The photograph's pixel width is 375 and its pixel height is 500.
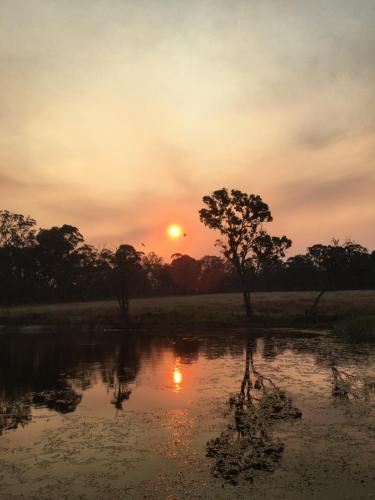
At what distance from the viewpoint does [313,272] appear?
136 meters

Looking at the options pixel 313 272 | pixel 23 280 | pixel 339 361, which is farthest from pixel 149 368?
pixel 313 272

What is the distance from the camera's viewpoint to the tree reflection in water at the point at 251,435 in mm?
12914

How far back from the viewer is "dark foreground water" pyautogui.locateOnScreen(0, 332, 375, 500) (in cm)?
1205

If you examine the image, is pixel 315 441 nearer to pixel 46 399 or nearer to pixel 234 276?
pixel 46 399

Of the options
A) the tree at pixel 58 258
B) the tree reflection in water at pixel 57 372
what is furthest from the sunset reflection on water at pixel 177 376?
the tree at pixel 58 258

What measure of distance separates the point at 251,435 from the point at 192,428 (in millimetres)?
2382

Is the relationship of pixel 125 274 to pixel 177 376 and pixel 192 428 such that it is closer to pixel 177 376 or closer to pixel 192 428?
pixel 177 376

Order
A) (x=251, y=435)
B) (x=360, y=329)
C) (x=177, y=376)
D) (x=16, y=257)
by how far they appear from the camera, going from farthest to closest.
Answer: (x=16, y=257)
(x=360, y=329)
(x=177, y=376)
(x=251, y=435)

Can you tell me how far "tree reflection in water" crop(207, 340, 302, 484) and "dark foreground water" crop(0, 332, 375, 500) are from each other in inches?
1.9

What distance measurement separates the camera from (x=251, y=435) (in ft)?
51.2

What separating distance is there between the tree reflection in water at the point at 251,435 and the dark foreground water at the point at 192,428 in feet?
0.16

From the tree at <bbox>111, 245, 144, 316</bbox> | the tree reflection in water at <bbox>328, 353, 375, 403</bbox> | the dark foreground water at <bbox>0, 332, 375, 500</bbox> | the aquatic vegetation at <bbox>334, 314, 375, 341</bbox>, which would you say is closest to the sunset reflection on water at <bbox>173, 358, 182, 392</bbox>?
the dark foreground water at <bbox>0, 332, 375, 500</bbox>

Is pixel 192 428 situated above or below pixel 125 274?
below

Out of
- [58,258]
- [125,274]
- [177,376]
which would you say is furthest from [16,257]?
[177,376]
